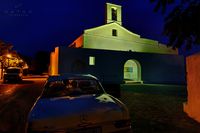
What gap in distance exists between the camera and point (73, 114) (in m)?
3.42

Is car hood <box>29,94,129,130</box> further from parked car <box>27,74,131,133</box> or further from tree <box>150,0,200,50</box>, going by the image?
tree <box>150,0,200,50</box>

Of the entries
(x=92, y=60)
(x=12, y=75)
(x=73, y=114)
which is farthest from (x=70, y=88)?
(x=12, y=75)

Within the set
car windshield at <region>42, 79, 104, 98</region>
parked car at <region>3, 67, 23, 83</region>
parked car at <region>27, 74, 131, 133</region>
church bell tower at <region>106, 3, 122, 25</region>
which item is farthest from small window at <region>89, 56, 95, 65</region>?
parked car at <region>27, 74, 131, 133</region>

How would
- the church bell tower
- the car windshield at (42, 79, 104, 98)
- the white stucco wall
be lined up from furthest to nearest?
the church bell tower, the white stucco wall, the car windshield at (42, 79, 104, 98)

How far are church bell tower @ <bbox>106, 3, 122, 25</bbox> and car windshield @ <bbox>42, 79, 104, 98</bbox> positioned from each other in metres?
30.1

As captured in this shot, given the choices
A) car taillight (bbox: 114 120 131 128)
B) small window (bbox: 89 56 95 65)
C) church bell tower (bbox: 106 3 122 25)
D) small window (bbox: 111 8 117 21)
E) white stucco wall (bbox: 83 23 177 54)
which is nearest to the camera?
car taillight (bbox: 114 120 131 128)

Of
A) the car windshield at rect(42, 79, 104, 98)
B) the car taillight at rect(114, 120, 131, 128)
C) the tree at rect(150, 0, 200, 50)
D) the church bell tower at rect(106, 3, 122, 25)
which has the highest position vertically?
the church bell tower at rect(106, 3, 122, 25)

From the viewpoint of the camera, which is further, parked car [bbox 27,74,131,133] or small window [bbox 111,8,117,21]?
small window [bbox 111,8,117,21]

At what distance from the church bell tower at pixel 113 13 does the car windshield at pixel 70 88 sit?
98.9 ft

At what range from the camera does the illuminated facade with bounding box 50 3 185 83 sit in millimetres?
23609

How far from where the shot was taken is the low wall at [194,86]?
6574mm

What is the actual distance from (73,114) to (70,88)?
214cm

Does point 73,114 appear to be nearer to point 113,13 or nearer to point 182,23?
point 182,23

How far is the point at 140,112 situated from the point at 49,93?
15.0 ft
